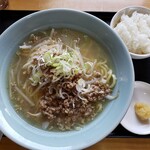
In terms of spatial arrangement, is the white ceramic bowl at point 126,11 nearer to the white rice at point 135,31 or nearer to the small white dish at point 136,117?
the white rice at point 135,31

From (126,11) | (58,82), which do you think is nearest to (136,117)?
(58,82)

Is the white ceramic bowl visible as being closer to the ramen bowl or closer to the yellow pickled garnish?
the ramen bowl

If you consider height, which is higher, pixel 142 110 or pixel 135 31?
pixel 135 31

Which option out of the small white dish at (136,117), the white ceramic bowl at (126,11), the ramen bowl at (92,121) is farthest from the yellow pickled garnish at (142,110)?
the white ceramic bowl at (126,11)

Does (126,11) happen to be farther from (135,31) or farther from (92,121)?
(92,121)

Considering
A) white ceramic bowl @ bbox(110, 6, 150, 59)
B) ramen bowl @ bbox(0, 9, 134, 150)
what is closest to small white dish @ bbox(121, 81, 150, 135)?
ramen bowl @ bbox(0, 9, 134, 150)

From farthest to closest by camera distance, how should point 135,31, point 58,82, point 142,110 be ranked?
point 135,31 < point 142,110 < point 58,82
